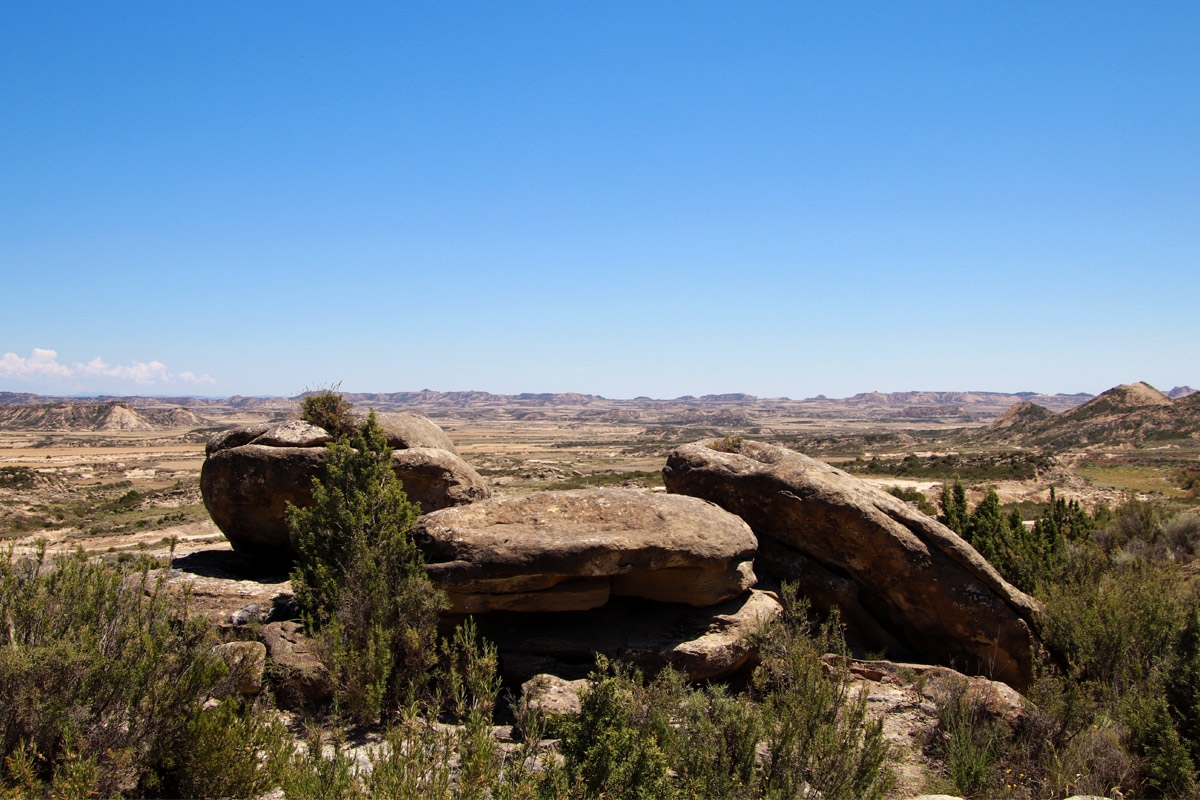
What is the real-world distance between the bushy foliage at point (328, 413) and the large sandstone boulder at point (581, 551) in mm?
4529

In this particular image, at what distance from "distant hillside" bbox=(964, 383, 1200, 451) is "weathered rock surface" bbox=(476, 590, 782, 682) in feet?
254

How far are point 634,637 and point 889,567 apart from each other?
5.15 m

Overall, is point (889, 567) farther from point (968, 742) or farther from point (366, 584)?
point (366, 584)

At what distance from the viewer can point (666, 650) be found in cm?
1009

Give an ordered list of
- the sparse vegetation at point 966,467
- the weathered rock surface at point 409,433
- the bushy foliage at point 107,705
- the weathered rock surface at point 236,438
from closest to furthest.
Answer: the bushy foliage at point 107,705 < the weathered rock surface at point 409,433 < the weathered rock surface at point 236,438 < the sparse vegetation at point 966,467

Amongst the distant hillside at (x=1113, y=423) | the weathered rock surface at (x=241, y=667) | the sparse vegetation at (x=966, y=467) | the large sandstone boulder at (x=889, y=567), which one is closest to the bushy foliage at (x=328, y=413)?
the weathered rock surface at (x=241, y=667)

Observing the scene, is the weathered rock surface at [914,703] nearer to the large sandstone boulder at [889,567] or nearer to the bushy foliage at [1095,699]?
the bushy foliage at [1095,699]

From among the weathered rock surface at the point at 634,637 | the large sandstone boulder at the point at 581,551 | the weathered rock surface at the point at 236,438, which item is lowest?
the weathered rock surface at the point at 634,637

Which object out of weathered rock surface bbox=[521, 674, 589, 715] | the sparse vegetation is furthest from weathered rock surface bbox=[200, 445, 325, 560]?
the sparse vegetation

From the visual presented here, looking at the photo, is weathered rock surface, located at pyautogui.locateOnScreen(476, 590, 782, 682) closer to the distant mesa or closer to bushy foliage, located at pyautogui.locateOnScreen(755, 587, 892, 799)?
bushy foliage, located at pyautogui.locateOnScreen(755, 587, 892, 799)

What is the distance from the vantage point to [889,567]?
481 inches

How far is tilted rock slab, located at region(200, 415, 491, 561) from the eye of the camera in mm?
13180

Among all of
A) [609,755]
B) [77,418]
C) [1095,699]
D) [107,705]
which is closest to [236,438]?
[107,705]

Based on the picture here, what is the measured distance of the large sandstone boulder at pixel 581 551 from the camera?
990cm
